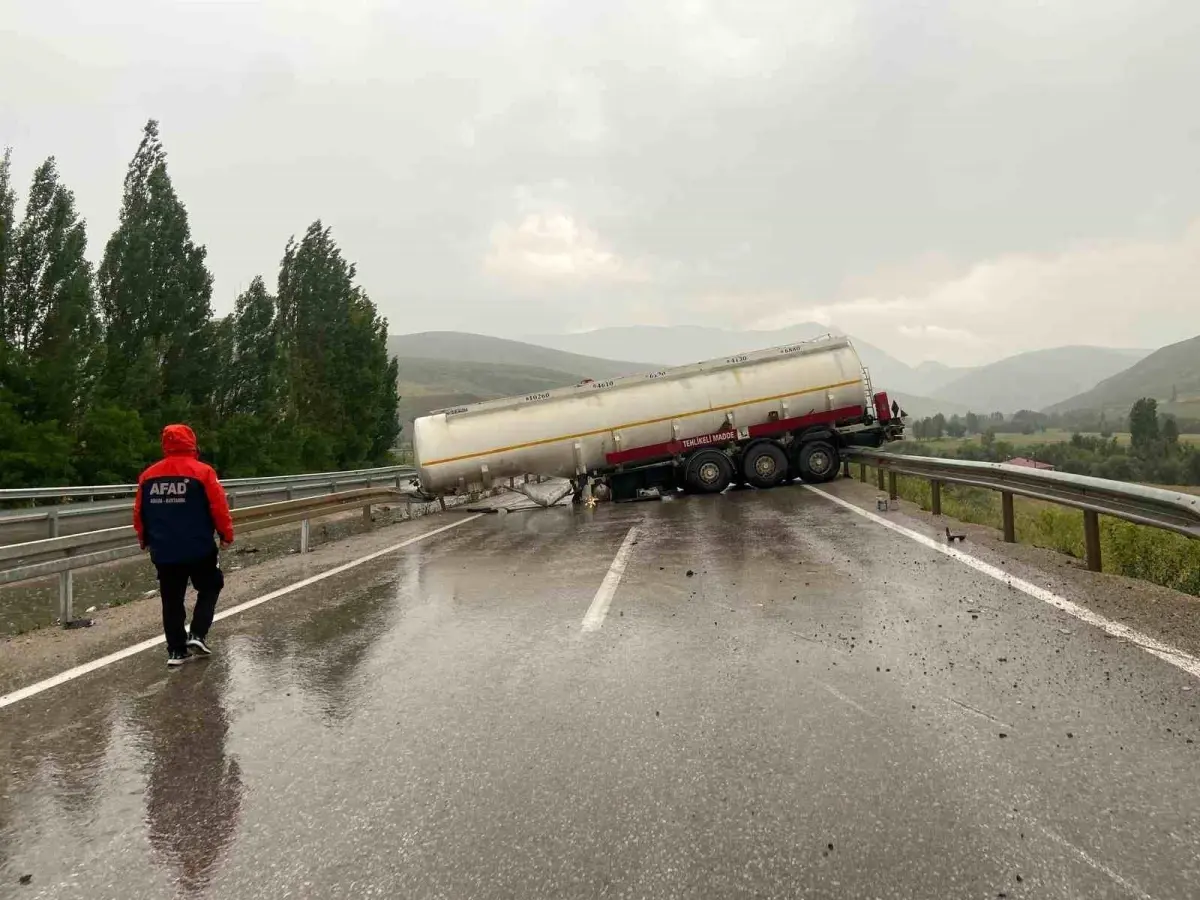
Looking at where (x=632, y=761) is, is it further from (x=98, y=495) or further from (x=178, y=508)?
(x=98, y=495)

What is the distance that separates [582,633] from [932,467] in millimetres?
8714

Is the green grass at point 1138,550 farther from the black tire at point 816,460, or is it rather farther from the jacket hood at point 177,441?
the jacket hood at point 177,441

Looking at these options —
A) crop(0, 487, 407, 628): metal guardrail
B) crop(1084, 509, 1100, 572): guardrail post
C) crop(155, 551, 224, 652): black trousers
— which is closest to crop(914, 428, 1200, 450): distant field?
crop(1084, 509, 1100, 572): guardrail post

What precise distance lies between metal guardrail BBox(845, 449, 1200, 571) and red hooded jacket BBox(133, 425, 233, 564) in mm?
7665

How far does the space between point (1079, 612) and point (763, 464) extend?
41.9ft

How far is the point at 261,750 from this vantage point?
3633mm

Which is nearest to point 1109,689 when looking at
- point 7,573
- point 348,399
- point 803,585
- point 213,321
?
point 803,585

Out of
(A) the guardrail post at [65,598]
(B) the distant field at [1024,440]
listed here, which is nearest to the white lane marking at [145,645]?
(A) the guardrail post at [65,598]

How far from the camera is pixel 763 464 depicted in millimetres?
18188

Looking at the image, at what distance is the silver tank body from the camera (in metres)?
17.2

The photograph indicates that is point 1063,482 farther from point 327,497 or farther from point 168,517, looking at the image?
point 327,497

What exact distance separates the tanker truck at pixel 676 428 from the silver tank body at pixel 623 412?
0.08ft

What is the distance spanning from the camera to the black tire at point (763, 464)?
18156 millimetres

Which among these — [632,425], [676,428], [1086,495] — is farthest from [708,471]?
[1086,495]
